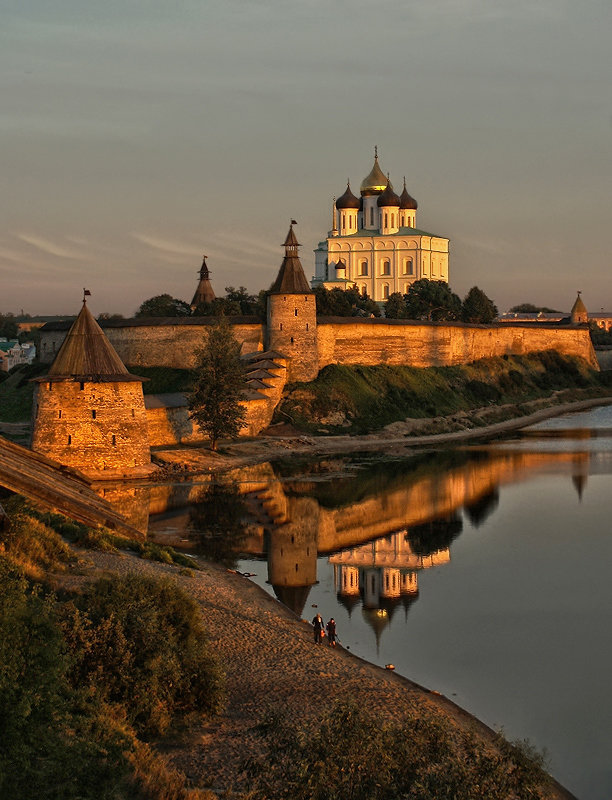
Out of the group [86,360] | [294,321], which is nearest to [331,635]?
[86,360]

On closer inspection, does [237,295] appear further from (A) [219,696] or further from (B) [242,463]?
(A) [219,696]

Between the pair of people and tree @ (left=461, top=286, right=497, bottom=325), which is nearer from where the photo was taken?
the pair of people

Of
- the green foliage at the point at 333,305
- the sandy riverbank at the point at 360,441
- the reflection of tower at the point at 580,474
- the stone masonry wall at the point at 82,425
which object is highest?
the green foliage at the point at 333,305

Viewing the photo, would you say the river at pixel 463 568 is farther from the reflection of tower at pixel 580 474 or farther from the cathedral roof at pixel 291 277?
the cathedral roof at pixel 291 277

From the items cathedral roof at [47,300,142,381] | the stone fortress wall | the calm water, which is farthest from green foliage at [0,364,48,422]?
the calm water

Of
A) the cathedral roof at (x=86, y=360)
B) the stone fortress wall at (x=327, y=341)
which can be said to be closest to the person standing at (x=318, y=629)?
the cathedral roof at (x=86, y=360)

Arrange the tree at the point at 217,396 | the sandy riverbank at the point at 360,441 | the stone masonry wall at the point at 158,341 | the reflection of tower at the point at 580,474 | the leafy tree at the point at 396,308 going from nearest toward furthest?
the reflection of tower at the point at 580,474, the sandy riverbank at the point at 360,441, the tree at the point at 217,396, the stone masonry wall at the point at 158,341, the leafy tree at the point at 396,308

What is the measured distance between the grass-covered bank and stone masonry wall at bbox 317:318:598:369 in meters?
0.64

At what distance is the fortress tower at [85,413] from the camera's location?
84.4ft

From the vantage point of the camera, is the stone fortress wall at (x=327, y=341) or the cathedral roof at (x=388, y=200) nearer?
the stone fortress wall at (x=327, y=341)

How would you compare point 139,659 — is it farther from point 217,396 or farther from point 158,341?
point 158,341

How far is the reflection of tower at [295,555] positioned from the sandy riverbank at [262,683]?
3.03 feet

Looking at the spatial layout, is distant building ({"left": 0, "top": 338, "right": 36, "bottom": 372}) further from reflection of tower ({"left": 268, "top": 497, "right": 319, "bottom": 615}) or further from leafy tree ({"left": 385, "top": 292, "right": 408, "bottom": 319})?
reflection of tower ({"left": 268, "top": 497, "right": 319, "bottom": 615})

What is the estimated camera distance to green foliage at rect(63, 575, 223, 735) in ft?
30.0
